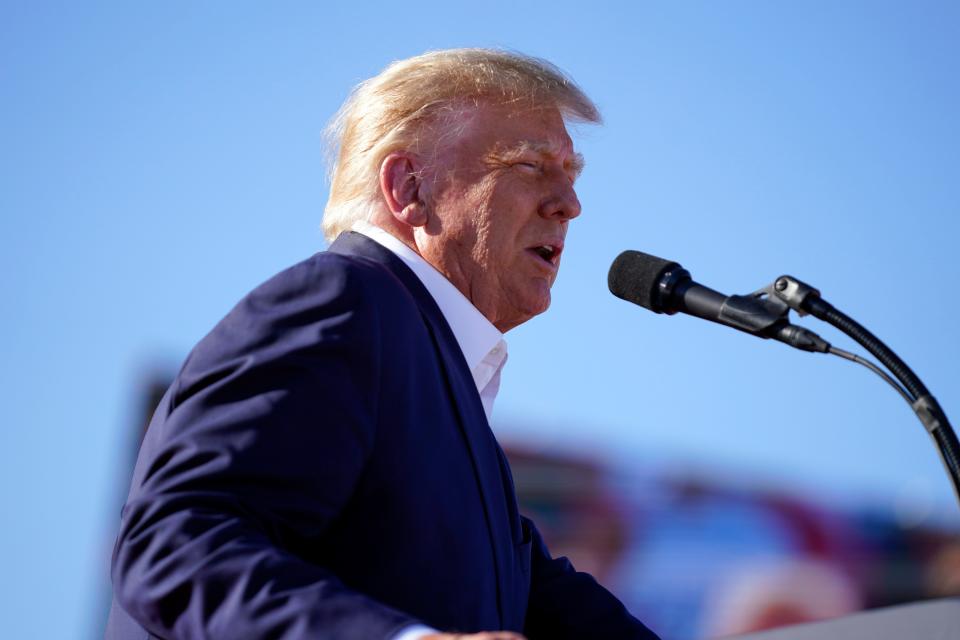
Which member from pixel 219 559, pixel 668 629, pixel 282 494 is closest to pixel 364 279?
pixel 282 494

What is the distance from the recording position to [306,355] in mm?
1472

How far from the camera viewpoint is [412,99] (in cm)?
226

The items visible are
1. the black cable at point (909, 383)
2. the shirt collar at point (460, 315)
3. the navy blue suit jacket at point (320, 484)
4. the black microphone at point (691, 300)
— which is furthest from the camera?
the shirt collar at point (460, 315)

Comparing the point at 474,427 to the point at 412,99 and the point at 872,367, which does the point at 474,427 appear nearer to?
the point at 872,367

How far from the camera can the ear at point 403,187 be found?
2209 millimetres

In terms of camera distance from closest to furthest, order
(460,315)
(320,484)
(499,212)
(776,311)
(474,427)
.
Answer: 1. (320,484)
2. (776,311)
3. (474,427)
4. (460,315)
5. (499,212)

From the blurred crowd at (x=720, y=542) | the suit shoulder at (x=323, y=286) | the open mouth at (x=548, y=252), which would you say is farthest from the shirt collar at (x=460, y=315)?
the blurred crowd at (x=720, y=542)

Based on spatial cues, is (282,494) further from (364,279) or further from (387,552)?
(364,279)

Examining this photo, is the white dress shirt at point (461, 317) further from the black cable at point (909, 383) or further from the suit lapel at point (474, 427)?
the black cable at point (909, 383)

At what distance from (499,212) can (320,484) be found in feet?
2.86

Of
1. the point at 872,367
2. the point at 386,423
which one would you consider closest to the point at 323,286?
the point at 386,423

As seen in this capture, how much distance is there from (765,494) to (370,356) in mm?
6086

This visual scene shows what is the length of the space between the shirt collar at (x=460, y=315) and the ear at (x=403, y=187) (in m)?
0.17

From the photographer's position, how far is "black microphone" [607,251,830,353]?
164 cm
